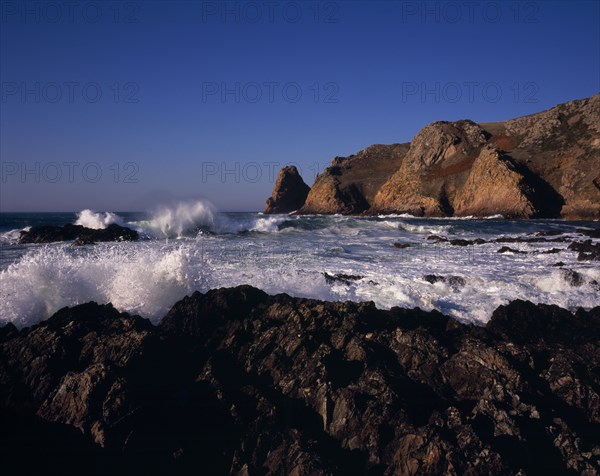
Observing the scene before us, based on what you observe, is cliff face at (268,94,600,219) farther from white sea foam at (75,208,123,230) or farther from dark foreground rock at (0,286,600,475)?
dark foreground rock at (0,286,600,475)

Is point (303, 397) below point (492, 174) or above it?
below

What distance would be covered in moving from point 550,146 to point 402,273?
62.4 m

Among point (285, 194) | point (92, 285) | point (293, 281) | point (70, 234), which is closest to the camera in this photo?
point (92, 285)

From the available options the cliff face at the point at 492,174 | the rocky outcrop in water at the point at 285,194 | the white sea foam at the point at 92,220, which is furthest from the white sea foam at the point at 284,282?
the rocky outcrop in water at the point at 285,194

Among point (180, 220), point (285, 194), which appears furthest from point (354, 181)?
point (180, 220)

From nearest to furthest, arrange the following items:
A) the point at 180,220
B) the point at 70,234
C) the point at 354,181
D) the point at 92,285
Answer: the point at 92,285
the point at 70,234
the point at 180,220
the point at 354,181

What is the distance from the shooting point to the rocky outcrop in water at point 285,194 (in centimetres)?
11262

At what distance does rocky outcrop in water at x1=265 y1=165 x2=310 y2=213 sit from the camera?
112625mm

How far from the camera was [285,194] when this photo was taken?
113 m

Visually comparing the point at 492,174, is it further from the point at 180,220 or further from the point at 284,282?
the point at 284,282

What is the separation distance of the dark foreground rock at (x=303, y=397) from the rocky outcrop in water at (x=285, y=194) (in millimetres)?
105340

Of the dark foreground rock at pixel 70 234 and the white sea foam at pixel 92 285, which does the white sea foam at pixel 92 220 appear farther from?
the white sea foam at pixel 92 285

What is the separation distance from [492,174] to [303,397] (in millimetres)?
59907

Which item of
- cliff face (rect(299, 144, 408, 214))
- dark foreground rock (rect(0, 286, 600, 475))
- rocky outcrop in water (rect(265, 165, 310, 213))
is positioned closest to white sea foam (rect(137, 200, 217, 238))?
dark foreground rock (rect(0, 286, 600, 475))
